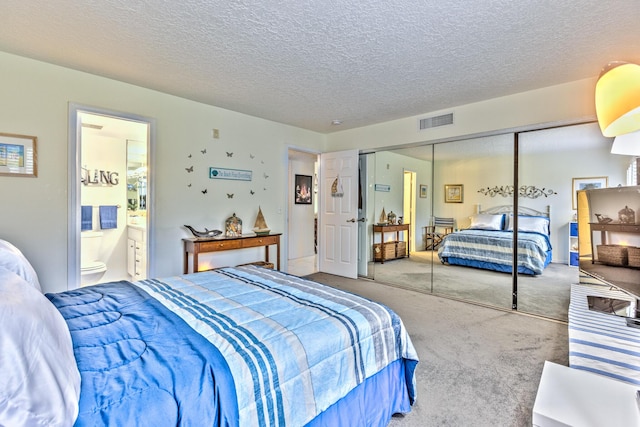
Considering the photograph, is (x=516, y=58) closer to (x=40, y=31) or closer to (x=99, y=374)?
(x=99, y=374)

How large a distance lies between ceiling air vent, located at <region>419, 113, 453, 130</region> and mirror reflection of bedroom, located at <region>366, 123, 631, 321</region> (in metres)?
0.27

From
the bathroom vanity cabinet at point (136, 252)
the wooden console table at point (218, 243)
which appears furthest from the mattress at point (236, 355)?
the bathroom vanity cabinet at point (136, 252)

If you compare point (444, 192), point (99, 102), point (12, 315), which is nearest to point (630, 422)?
point (12, 315)

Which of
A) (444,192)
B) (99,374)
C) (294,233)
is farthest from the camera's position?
(294,233)

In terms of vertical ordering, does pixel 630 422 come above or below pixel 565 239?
below

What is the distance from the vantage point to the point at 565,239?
11.2 ft

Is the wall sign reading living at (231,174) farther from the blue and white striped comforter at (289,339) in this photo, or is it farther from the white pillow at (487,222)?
the white pillow at (487,222)

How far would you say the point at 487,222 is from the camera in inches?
159

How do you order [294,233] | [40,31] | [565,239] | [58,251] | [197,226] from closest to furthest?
[40,31]
[58,251]
[565,239]
[197,226]
[294,233]

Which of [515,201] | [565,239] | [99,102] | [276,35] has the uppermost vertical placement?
[276,35]

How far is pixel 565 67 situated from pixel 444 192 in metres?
1.92

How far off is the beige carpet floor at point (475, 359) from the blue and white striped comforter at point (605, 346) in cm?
61

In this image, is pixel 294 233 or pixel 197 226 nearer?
pixel 197 226

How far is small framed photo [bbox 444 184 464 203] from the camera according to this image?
419 centimetres
